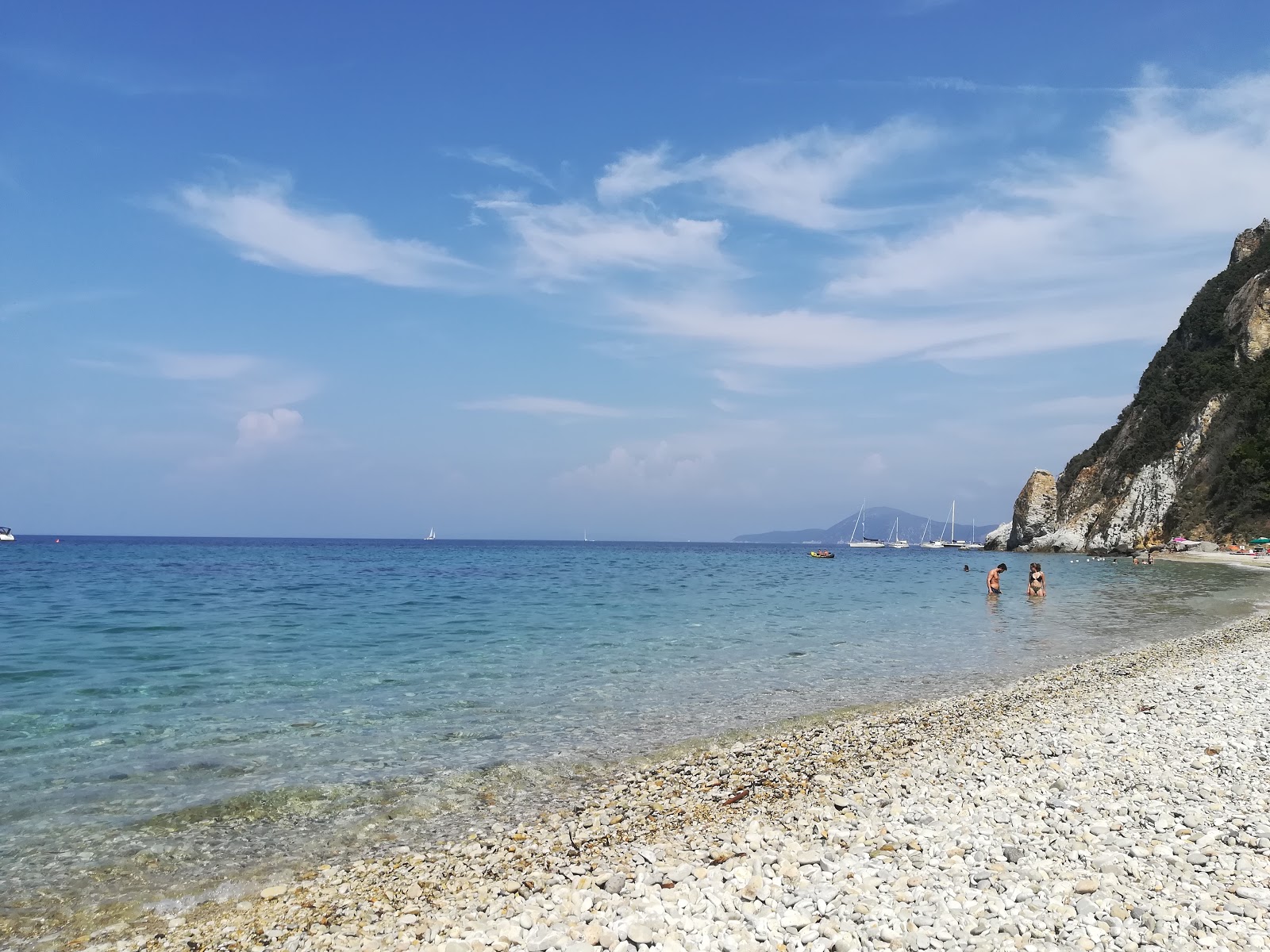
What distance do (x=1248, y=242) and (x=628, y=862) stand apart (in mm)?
145794

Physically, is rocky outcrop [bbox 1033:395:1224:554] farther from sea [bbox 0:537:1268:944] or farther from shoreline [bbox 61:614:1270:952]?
shoreline [bbox 61:614:1270:952]

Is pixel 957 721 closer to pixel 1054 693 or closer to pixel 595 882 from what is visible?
pixel 1054 693

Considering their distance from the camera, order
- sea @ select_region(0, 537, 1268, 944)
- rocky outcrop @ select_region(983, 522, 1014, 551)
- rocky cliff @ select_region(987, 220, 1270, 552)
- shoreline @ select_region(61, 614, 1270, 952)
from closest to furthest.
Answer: shoreline @ select_region(61, 614, 1270, 952)
sea @ select_region(0, 537, 1268, 944)
rocky cliff @ select_region(987, 220, 1270, 552)
rocky outcrop @ select_region(983, 522, 1014, 551)

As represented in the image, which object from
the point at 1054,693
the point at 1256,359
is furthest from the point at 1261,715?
the point at 1256,359

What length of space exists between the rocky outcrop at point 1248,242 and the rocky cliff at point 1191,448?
152 millimetres

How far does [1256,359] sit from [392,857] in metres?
107

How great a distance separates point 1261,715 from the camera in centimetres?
1053

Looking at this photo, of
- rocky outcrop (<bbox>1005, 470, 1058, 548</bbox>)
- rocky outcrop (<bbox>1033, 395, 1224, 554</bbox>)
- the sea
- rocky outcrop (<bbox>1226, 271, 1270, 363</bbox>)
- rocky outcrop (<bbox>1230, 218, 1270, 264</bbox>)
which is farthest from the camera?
rocky outcrop (<bbox>1005, 470, 1058, 548</bbox>)

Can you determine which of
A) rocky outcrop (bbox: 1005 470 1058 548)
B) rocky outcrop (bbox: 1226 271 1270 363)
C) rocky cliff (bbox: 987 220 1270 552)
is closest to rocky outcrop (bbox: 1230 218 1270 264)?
rocky cliff (bbox: 987 220 1270 552)

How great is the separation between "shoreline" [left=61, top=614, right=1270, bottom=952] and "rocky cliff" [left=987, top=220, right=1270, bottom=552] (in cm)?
8729

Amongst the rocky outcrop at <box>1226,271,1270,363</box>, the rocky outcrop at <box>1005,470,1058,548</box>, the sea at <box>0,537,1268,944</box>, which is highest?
the rocky outcrop at <box>1226,271,1270,363</box>

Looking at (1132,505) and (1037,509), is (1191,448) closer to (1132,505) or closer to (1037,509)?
(1132,505)

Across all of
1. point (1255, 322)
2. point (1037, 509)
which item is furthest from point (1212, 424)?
point (1037, 509)

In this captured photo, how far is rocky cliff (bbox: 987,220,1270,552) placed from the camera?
265ft
